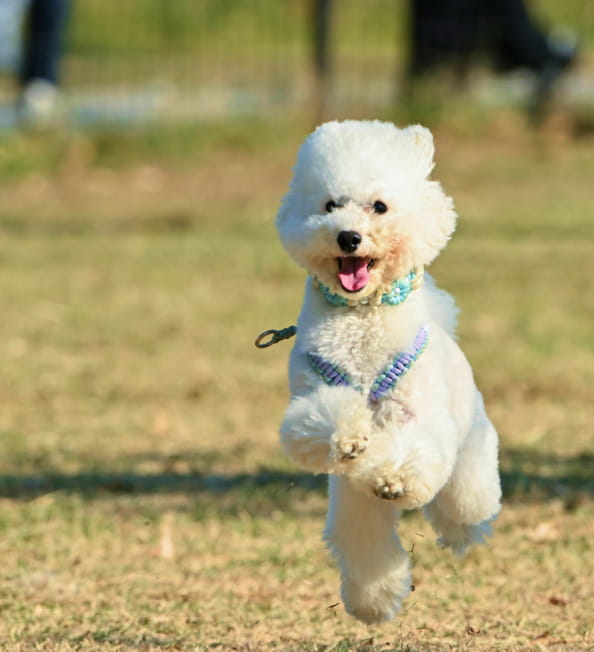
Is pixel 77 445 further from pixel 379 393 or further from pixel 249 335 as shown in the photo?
pixel 379 393

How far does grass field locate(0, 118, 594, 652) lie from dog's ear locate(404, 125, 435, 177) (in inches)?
51.9

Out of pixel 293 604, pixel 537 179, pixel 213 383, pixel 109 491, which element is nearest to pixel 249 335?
pixel 213 383

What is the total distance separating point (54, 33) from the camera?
15172 mm

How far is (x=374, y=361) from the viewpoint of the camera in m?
3.40

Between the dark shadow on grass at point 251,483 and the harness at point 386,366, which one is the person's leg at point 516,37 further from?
the harness at point 386,366

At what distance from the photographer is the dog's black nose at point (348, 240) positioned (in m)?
Answer: 3.18

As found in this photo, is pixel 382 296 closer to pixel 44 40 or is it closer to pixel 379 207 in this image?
pixel 379 207

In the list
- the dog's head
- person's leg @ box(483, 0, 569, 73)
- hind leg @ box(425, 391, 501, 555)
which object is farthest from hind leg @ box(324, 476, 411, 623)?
person's leg @ box(483, 0, 569, 73)

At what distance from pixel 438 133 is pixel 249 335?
25.5 ft

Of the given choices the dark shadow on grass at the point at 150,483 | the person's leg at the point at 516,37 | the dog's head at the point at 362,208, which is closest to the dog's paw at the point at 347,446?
the dog's head at the point at 362,208

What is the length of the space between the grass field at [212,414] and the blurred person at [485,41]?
113 inches

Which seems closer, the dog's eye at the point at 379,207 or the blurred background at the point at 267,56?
the dog's eye at the point at 379,207

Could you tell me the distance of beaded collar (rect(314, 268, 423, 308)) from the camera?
3383mm

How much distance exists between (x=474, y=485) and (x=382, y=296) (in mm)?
551
